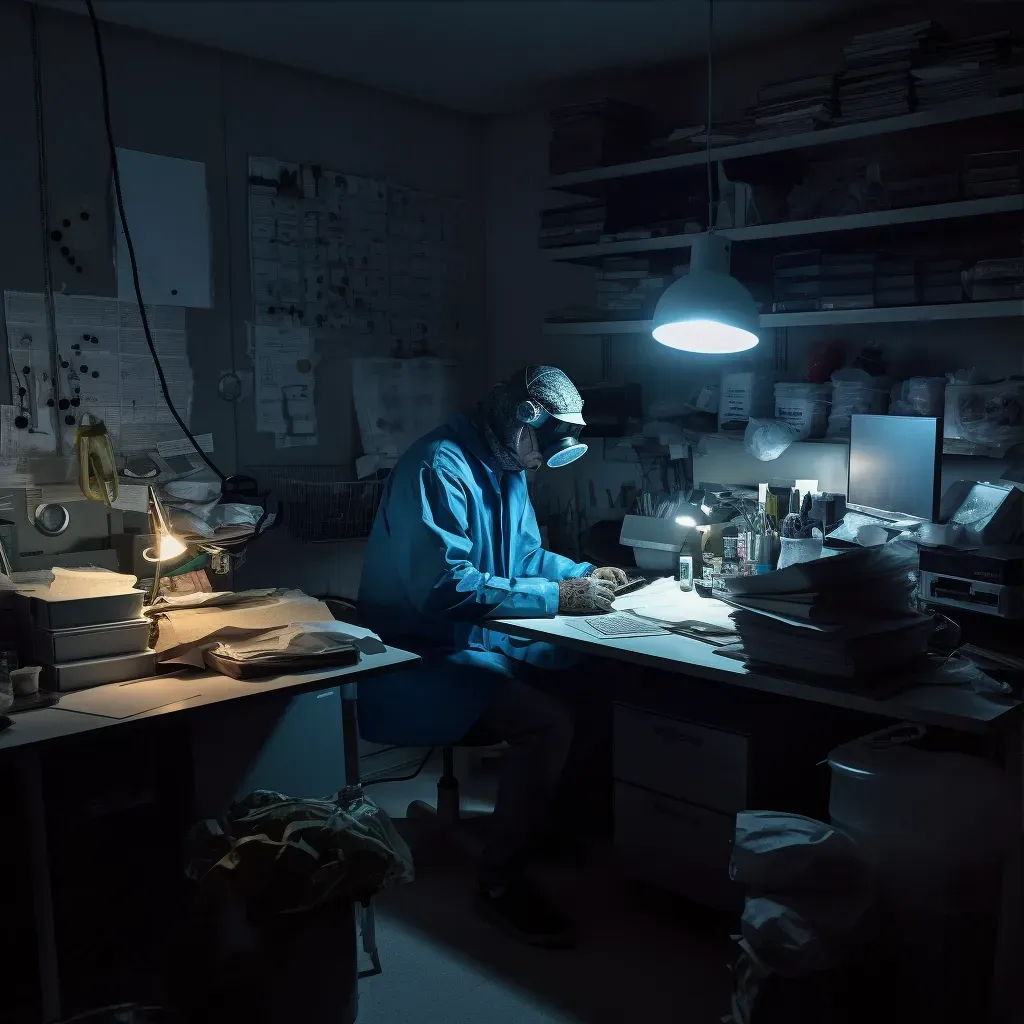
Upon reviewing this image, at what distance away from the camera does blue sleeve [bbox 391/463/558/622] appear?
8.33 feet

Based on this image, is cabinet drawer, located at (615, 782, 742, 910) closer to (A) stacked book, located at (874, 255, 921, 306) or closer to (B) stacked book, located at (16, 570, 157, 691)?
(B) stacked book, located at (16, 570, 157, 691)

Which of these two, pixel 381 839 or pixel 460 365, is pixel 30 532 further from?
pixel 460 365

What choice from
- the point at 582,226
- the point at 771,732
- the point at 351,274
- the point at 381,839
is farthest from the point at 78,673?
the point at 582,226

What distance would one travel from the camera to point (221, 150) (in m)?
3.23

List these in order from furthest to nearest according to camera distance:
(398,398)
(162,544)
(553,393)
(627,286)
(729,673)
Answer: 1. (398,398)
2. (627,286)
3. (553,393)
4. (162,544)
5. (729,673)

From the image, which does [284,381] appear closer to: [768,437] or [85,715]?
[768,437]

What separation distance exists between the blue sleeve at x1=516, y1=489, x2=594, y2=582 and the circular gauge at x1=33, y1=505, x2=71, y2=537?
130 centimetres

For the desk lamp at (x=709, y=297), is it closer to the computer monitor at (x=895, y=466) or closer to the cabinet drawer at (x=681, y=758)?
the computer monitor at (x=895, y=466)

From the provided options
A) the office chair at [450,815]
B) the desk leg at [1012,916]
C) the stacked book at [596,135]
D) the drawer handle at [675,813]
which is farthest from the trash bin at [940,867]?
the stacked book at [596,135]

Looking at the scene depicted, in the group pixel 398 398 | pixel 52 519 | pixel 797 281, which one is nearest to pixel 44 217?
pixel 52 519

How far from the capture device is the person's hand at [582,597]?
8.79 feet

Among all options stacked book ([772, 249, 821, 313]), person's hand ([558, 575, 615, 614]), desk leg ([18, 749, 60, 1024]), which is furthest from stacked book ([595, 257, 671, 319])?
desk leg ([18, 749, 60, 1024])

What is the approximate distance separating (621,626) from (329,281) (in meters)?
1.73

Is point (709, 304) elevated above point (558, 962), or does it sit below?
above
